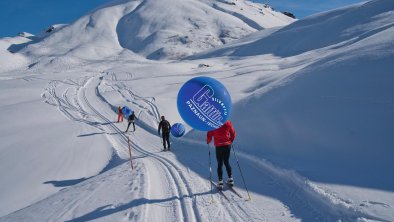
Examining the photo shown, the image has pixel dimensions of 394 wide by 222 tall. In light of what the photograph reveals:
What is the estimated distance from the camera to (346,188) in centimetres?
686

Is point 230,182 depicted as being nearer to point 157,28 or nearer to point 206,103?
point 206,103

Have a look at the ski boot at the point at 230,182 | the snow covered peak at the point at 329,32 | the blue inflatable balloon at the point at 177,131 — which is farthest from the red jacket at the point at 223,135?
the snow covered peak at the point at 329,32

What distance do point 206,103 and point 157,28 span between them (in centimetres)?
13976

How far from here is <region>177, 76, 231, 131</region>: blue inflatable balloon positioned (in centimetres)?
707

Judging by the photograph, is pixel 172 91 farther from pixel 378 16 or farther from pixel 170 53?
pixel 170 53

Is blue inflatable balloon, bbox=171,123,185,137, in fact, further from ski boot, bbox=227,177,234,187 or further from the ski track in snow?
ski boot, bbox=227,177,234,187

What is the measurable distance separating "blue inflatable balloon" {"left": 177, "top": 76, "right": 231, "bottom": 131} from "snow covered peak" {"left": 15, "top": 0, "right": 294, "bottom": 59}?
103 m

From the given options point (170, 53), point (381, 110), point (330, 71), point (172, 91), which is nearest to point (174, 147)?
point (330, 71)

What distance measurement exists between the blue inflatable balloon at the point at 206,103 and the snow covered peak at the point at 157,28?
10310 centimetres

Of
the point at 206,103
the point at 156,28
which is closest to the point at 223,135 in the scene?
the point at 206,103

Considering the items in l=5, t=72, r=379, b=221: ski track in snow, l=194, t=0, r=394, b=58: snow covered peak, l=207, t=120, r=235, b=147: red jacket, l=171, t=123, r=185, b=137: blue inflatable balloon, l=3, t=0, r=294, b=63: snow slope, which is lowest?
l=5, t=72, r=379, b=221: ski track in snow

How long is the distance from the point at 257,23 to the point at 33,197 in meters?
144

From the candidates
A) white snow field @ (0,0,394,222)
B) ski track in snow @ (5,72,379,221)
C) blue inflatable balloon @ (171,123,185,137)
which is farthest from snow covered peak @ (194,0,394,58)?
ski track in snow @ (5,72,379,221)

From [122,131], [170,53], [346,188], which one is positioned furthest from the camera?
[170,53]
